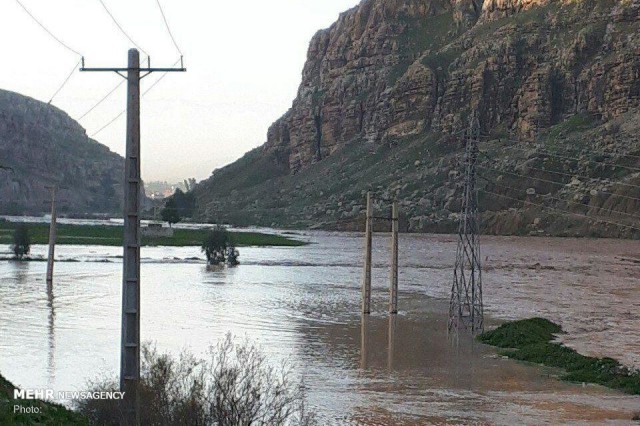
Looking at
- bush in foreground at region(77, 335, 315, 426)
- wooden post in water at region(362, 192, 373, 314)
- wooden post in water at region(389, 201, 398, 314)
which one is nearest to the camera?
bush in foreground at region(77, 335, 315, 426)

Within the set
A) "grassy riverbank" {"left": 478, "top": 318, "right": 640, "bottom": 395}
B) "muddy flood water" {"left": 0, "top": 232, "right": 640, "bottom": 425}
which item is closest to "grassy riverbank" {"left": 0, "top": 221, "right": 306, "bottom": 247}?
"muddy flood water" {"left": 0, "top": 232, "right": 640, "bottom": 425}

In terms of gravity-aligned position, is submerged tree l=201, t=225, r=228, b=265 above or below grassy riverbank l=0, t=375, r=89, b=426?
above

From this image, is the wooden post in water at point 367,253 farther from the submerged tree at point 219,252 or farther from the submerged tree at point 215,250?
the submerged tree at point 215,250

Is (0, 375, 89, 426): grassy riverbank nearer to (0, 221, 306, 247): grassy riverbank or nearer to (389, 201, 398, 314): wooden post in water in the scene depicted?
(389, 201, 398, 314): wooden post in water

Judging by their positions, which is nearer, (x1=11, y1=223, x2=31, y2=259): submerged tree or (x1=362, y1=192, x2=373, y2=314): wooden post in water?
(x1=362, y1=192, x2=373, y2=314): wooden post in water

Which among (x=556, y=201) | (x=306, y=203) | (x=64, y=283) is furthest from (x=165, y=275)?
(x=306, y=203)

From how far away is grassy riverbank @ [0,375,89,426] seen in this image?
13.2 meters

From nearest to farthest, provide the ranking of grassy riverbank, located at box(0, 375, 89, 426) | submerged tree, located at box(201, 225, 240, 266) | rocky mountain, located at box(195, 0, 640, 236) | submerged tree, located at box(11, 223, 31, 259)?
grassy riverbank, located at box(0, 375, 89, 426) < submerged tree, located at box(11, 223, 31, 259) < submerged tree, located at box(201, 225, 240, 266) < rocky mountain, located at box(195, 0, 640, 236)

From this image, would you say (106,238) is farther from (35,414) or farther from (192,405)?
(35,414)

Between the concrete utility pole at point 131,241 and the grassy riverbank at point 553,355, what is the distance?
12.9 meters

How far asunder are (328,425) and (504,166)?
139 m

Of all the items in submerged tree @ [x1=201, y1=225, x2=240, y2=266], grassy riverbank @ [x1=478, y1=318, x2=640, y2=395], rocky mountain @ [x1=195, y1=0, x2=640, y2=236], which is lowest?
grassy riverbank @ [x1=478, y1=318, x2=640, y2=395]

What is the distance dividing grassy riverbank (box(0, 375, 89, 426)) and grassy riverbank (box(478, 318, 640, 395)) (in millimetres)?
13802

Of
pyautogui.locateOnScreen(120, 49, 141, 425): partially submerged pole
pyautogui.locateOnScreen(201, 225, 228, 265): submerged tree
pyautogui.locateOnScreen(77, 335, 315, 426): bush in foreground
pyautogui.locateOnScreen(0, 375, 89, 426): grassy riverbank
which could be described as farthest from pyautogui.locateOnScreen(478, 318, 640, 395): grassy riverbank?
pyautogui.locateOnScreen(201, 225, 228, 265): submerged tree
